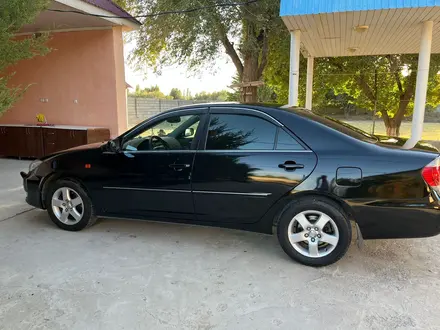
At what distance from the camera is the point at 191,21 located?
9641 mm

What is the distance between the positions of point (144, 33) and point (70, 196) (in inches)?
326

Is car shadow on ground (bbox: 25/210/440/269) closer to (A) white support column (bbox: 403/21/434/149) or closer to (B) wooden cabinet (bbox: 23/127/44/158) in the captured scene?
(A) white support column (bbox: 403/21/434/149)

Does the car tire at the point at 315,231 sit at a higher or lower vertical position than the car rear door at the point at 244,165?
lower

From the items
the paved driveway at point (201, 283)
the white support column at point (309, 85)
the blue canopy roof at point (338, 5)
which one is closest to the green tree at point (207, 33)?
the white support column at point (309, 85)

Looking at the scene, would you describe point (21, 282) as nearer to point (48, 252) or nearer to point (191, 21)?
point (48, 252)

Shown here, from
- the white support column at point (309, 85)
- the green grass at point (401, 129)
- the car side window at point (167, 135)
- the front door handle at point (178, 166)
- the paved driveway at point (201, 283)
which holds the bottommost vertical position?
the paved driveway at point (201, 283)

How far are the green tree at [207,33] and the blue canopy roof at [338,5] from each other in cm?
355

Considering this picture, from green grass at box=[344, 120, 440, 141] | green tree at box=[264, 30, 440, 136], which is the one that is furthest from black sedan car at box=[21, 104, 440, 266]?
green grass at box=[344, 120, 440, 141]

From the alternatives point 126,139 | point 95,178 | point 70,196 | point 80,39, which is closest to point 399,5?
point 126,139

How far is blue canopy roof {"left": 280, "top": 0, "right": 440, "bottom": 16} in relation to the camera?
209 inches

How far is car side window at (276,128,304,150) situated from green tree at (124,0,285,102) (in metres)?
6.55

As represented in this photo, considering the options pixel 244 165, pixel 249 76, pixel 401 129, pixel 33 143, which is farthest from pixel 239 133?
pixel 401 129

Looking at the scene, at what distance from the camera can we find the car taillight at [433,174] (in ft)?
9.82

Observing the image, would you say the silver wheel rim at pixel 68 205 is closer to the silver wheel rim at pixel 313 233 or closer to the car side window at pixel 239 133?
the car side window at pixel 239 133
